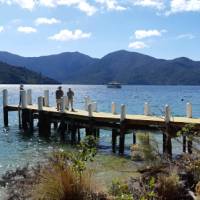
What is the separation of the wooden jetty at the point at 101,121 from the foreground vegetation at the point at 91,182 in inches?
238

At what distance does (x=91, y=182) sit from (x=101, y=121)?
16686mm

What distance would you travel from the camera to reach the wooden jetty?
20734 mm

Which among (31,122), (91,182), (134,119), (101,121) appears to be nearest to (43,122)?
(31,122)

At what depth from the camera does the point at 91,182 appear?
9039 mm

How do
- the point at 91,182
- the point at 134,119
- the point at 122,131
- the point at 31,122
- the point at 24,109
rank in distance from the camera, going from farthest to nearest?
1. the point at 24,109
2. the point at 31,122
3. the point at 122,131
4. the point at 134,119
5. the point at 91,182

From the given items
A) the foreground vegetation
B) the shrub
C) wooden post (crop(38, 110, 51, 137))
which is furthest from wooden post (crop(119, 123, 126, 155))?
the shrub

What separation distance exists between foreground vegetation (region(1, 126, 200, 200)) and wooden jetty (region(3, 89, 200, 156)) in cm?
604

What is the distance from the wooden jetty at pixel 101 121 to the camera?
20.7 meters

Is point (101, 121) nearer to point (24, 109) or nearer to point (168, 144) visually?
point (168, 144)

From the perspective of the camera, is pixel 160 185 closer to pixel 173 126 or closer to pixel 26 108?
pixel 173 126

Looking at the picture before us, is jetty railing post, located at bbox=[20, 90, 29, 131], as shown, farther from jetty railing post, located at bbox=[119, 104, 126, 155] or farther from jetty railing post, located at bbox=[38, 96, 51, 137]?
jetty railing post, located at bbox=[119, 104, 126, 155]

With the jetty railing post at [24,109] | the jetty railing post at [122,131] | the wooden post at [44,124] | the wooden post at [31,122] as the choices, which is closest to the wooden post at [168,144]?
the jetty railing post at [122,131]

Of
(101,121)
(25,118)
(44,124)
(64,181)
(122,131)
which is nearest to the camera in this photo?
(64,181)

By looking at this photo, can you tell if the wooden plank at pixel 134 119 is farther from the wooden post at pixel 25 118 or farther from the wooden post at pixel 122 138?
the wooden post at pixel 25 118
